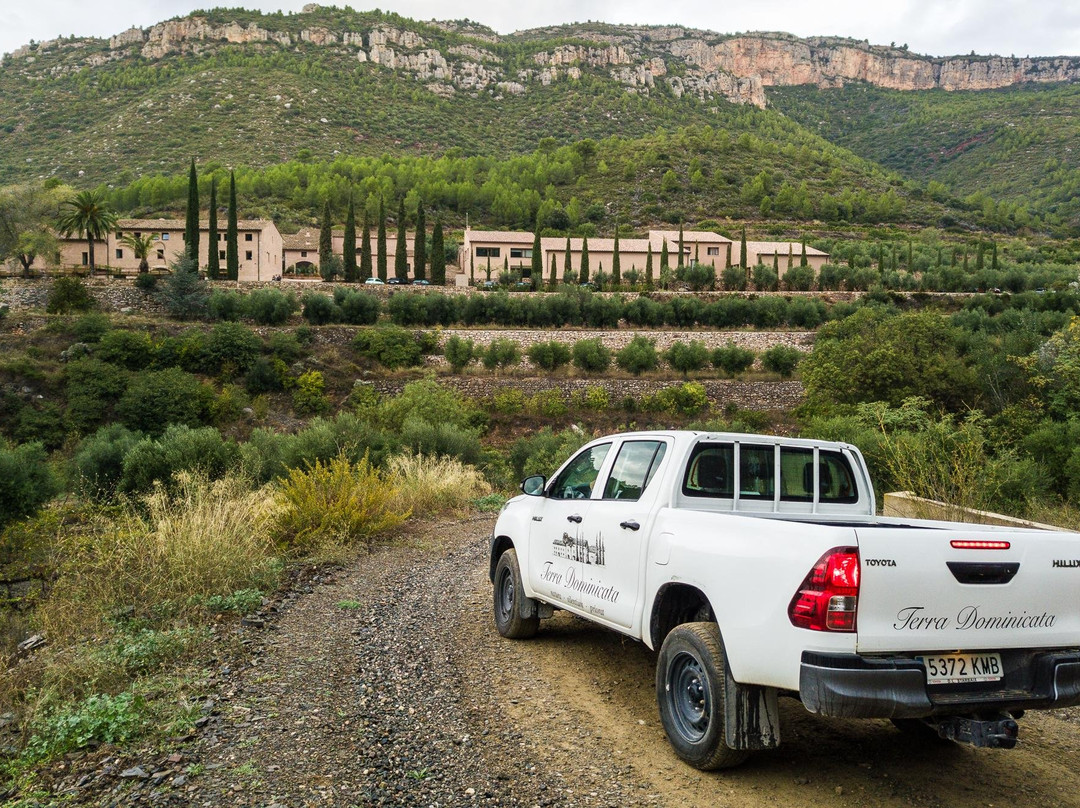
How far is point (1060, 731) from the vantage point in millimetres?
5289

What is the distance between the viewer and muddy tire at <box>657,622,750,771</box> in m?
4.18

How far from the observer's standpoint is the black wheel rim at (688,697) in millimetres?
4363

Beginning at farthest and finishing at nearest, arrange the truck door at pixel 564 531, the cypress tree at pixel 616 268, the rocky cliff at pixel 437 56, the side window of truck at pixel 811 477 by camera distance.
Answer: the rocky cliff at pixel 437 56, the cypress tree at pixel 616 268, the truck door at pixel 564 531, the side window of truck at pixel 811 477

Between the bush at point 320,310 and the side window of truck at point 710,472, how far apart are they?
167 feet

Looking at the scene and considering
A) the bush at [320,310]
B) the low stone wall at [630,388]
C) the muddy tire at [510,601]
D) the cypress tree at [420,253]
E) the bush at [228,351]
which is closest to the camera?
the muddy tire at [510,601]

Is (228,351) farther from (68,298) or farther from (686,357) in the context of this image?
(686,357)

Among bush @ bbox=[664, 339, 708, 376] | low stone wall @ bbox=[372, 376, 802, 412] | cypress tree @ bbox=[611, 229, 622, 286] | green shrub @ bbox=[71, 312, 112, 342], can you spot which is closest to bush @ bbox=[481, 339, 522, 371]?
low stone wall @ bbox=[372, 376, 802, 412]

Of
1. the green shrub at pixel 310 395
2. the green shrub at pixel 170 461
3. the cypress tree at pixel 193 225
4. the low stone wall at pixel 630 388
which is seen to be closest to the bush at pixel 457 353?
the low stone wall at pixel 630 388

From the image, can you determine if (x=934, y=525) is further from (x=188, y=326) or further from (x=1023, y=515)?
(x=188, y=326)

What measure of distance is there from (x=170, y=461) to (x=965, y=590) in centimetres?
1173

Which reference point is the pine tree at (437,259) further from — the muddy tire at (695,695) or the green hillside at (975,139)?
the green hillside at (975,139)

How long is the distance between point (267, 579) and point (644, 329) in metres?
51.0

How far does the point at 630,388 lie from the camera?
49.5 m

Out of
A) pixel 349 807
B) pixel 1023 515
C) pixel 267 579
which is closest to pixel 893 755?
pixel 349 807
